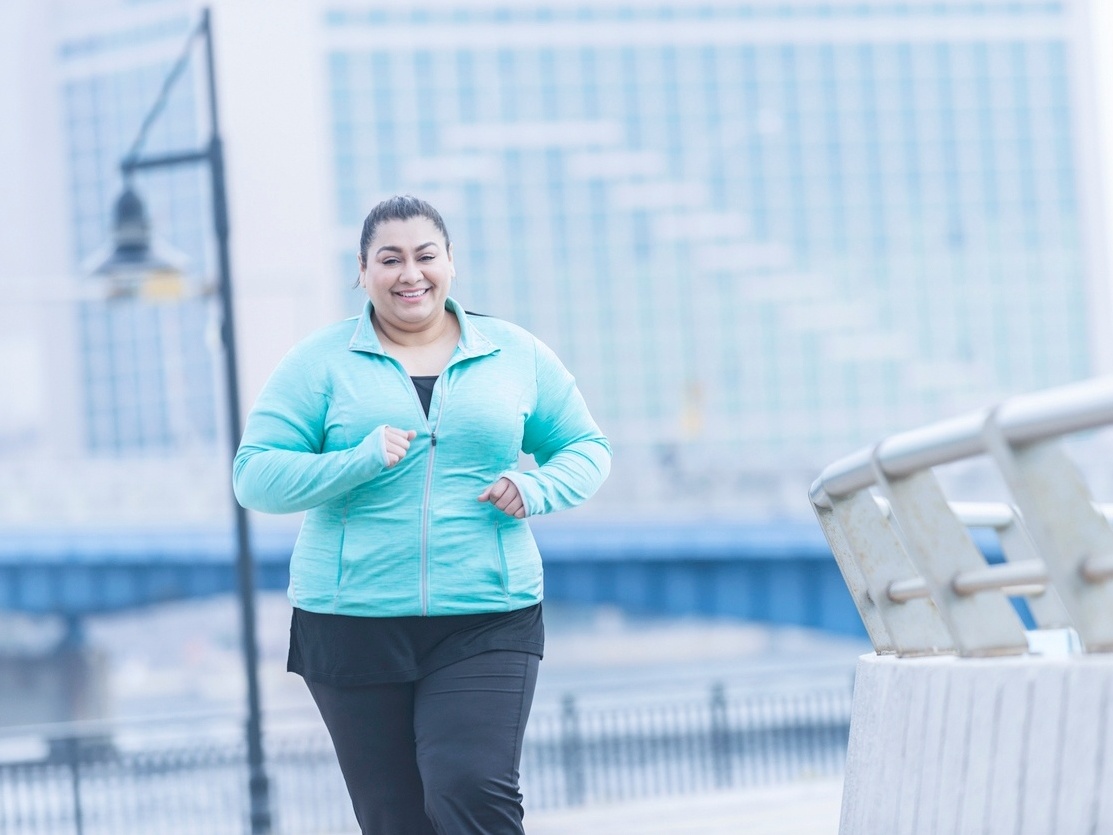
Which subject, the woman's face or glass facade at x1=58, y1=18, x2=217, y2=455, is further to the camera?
glass facade at x1=58, y1=18, x2=217, y2=455

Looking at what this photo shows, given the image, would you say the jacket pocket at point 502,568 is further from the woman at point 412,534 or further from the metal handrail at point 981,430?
the metal handrail at point 981,430

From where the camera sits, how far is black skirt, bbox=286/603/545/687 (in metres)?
3.62

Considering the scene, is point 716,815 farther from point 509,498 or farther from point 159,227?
point 159,227

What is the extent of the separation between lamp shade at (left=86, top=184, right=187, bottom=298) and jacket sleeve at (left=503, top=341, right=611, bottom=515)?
8.75 meters

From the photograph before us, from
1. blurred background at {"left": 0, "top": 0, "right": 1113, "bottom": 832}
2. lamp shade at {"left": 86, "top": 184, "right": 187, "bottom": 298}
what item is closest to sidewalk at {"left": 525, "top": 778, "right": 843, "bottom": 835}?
lamp shade at {"left": 86, "top": 184, "right": 187, "bottom": 298}

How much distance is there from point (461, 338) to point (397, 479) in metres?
0.36

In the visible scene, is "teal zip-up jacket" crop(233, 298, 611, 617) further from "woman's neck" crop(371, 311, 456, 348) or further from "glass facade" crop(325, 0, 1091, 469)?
"glass facade" crop(325, 0, 1091, 469)

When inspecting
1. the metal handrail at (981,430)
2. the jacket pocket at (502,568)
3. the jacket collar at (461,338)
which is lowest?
the jacket pocket at (502,568)

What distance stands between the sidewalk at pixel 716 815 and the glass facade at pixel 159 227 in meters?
99.6

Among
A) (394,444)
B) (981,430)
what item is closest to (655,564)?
(394,444)

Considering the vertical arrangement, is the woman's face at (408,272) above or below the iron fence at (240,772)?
above

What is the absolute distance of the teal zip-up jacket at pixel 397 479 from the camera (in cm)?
360

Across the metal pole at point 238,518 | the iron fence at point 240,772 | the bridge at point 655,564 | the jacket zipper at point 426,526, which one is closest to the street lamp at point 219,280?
the metal pole at point 238,518

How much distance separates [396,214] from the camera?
375cm
